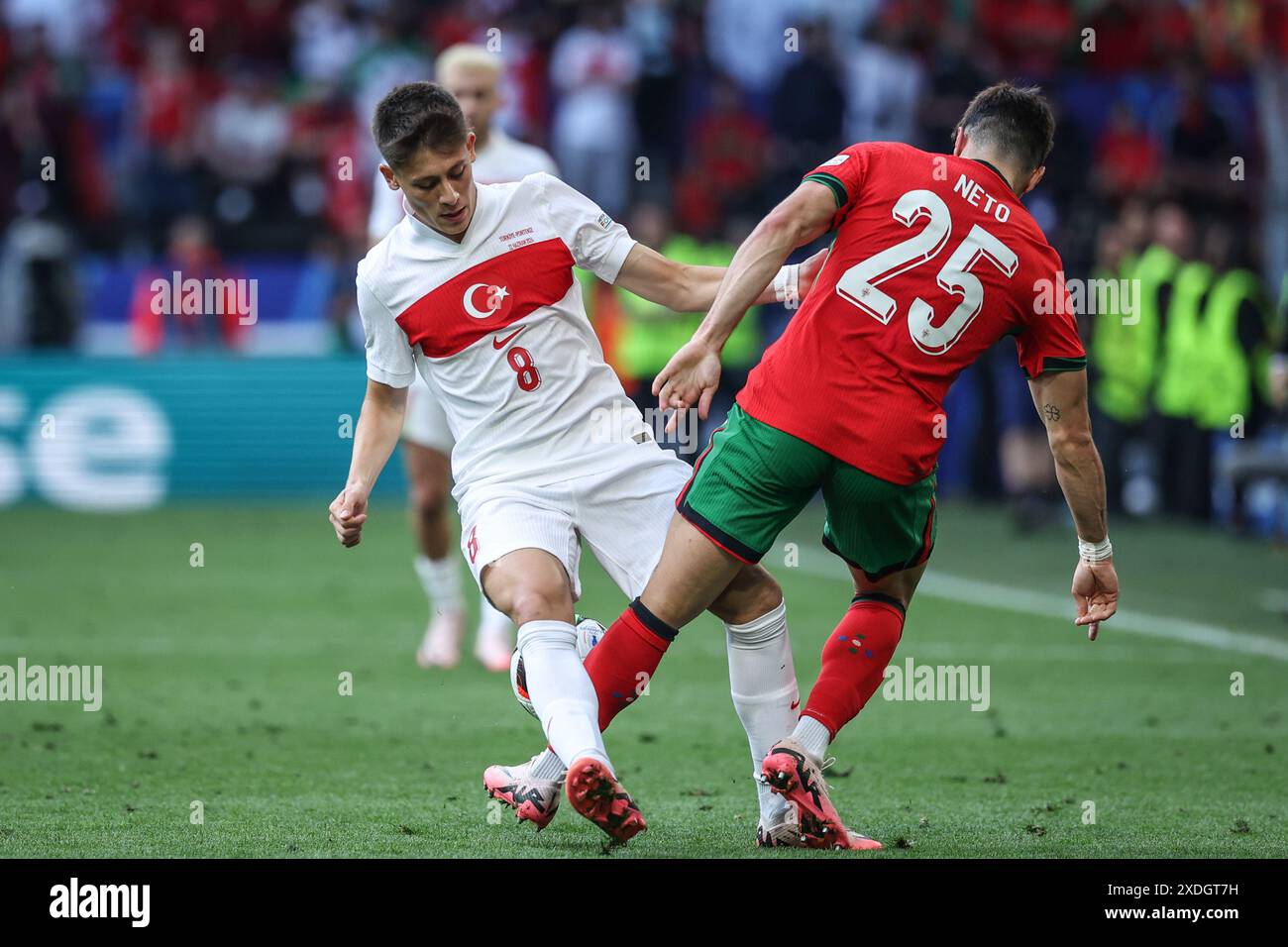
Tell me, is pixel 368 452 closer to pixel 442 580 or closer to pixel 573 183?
pixel 442 580

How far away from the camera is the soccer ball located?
198 inches

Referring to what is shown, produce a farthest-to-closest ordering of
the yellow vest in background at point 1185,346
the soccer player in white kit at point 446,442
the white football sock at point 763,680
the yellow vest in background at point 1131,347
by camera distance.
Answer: the yellow vest in background at point 1131,347 < the yellow vest in background at point 1185,346 < the soccer player in white kit at point 446,442 < the white football sock at point 763,680

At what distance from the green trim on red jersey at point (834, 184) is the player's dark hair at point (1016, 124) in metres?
0.43

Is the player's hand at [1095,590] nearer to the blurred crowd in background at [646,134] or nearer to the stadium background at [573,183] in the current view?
the stadium background at [573,183]

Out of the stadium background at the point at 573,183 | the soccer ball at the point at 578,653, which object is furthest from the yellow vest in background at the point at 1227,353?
the soccer ball at the point at 578,653

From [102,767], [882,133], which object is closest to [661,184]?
[882,133]

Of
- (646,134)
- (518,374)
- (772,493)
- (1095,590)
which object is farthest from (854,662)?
(646,134)

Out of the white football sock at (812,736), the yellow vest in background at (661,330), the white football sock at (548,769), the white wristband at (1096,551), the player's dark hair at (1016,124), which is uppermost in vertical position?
the yellow vest in background at (661,330)

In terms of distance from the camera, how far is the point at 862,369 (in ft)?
16.0

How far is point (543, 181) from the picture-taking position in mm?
5348

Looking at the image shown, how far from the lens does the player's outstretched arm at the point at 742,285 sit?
4691 millimetres

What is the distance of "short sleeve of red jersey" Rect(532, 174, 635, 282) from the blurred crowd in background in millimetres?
10124

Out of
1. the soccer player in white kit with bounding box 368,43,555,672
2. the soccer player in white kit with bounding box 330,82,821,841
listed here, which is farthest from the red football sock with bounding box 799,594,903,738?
the soccer player in white kit with bounding box 368,43,555,672

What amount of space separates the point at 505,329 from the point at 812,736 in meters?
1.35
